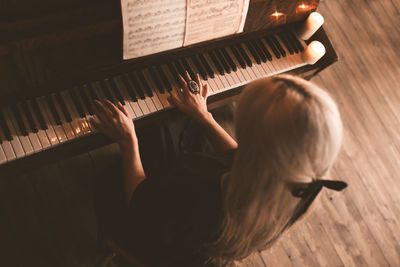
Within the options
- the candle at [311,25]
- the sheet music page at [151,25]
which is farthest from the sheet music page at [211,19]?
the candle at [311,25]

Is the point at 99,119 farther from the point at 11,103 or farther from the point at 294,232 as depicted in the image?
the point at 294,232

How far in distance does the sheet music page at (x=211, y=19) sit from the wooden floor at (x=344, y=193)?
3.69 ft

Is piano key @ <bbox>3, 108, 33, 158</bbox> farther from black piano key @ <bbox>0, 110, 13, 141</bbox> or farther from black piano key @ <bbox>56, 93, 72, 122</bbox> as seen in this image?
black piano key @ <bbox>56, 93, 72, 122</bbox>

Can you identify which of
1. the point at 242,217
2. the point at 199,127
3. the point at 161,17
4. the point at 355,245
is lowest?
the point at 355,245

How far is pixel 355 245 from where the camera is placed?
2.51m

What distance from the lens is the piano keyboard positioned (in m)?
1.33

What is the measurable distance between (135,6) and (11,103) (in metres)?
0.69

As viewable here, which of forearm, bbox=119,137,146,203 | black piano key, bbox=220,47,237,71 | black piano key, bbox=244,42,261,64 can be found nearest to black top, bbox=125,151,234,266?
forearm, bbox=119,137,146,203

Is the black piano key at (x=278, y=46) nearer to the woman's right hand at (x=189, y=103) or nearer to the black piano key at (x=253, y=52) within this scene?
the black piano key at (x=253, y=52)

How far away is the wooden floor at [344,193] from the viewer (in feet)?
6.42

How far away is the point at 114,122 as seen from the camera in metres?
1.43

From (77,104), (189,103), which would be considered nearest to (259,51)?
(189,103)

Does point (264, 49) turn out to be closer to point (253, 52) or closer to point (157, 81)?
point (253, 52)

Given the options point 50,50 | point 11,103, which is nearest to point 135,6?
point 50,50
